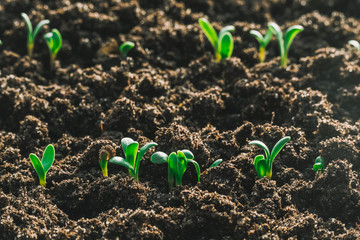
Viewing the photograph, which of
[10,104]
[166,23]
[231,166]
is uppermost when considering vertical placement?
[166,23]

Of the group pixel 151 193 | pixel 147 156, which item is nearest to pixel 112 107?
pixel 147 156

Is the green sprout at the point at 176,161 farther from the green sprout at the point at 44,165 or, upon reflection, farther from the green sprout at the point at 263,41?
the green sprout at the point at 263,41

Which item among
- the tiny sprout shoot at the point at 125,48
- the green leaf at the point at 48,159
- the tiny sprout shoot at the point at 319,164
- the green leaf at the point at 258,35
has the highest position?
the green leaf at the point at 258,35

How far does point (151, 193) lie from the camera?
230 cm

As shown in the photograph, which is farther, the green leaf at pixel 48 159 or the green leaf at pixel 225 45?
the green leaf at pixel 225 45

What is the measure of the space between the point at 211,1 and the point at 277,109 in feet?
4.12

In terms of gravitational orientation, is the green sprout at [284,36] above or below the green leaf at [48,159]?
above

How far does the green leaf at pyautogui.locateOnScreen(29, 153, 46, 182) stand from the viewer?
2271mm

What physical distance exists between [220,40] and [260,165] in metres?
0.94

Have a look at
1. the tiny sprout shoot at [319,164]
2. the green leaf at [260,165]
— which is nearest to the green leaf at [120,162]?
the green leaf at [260,165]

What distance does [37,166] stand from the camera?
2.30 m

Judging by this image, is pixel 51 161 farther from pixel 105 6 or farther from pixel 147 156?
pixel 105 6

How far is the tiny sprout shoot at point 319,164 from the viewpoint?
7.77ft

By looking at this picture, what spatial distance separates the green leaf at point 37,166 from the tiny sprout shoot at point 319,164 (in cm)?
124
